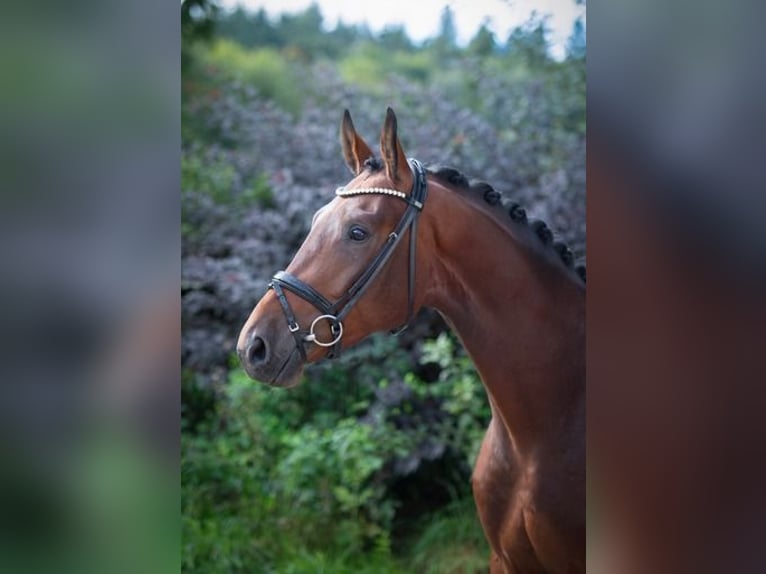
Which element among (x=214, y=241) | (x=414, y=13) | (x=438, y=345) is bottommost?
(x=438, y=345)

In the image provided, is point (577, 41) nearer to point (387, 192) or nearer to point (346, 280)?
point (387, 192)

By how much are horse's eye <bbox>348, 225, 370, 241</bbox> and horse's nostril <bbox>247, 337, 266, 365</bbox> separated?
0.39 metres

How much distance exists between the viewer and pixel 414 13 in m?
2.94

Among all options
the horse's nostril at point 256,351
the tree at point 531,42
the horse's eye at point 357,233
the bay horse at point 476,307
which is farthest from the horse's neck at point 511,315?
the tree at point 531,42

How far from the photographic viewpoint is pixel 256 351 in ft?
7.45

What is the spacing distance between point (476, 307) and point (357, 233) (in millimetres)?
435

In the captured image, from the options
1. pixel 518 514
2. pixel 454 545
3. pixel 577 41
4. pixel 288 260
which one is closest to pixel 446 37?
pixel 577 41

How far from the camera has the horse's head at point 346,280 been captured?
7.41 ft

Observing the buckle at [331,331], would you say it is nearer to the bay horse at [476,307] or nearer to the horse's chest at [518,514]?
the bay horse at [476,307]

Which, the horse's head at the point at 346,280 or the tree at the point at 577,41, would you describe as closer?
the horse's head at the point at 346,280

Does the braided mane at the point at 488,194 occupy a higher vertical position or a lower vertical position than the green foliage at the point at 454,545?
higher
